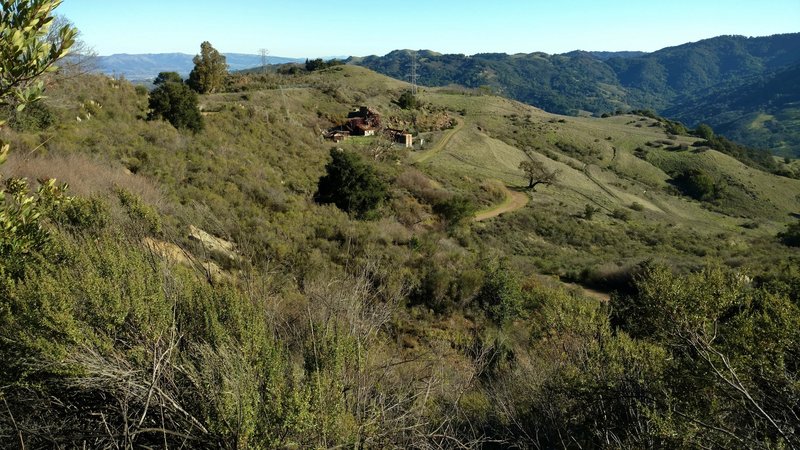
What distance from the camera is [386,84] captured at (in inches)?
3565

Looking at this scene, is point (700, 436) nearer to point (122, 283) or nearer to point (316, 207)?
point (122, 283)

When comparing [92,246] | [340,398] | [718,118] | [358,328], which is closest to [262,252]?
[92,246]

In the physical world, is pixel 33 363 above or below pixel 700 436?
above

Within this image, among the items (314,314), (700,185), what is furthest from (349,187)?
(700,185)

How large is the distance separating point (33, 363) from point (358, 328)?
347 centimetres

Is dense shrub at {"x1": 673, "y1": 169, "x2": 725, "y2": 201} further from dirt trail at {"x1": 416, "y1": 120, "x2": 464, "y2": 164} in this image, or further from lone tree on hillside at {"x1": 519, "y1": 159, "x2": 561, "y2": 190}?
dirt trail at {"x1": 416, "y1": 120, "x2": 464, "y2": 164}

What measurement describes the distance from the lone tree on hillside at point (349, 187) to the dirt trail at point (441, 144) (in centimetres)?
2122

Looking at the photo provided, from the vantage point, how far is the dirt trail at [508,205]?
33197 mm

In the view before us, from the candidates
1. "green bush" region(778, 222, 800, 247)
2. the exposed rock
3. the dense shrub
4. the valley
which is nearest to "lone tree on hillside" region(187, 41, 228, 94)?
the valley

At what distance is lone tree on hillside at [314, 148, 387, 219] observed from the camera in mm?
22109

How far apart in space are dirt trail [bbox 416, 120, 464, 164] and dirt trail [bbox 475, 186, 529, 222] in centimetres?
1003

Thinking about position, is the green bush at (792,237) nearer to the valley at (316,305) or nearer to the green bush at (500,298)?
the valley at (316,305)

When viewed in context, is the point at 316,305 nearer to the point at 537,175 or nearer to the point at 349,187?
the point at 349,187

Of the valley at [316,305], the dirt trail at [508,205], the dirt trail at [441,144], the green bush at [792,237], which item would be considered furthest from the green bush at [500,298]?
the green bush at [792,237]
